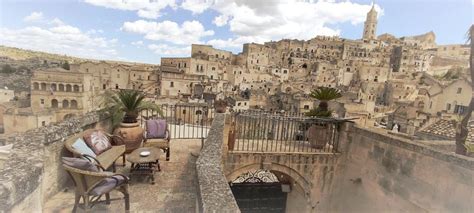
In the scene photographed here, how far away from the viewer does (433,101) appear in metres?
29.5

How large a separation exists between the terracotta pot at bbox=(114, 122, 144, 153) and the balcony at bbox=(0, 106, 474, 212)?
0.56m

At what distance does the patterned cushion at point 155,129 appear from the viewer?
6.06 meters

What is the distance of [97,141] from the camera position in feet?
15.5

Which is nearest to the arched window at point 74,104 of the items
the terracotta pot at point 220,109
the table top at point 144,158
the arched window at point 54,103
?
the arched window at point 54,103

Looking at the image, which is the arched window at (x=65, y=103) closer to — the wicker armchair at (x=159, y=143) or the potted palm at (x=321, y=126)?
the wicker armchair at (x=159, y=143)

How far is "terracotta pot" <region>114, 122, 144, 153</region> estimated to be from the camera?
18.5 ft

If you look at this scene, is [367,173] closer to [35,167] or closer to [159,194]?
[159,194]

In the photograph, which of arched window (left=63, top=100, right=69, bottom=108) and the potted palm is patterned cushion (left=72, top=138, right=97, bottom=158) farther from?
arched window (left=63, top=100, right=69, bottom=108)

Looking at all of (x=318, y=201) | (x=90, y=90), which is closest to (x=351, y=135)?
(x=318, y=201)

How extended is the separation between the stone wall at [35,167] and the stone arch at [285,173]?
410 centimetres

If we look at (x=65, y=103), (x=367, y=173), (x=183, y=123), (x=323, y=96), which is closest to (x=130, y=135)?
(x=183, y=123)

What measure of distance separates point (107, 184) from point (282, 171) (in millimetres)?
5340

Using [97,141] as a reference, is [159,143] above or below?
below

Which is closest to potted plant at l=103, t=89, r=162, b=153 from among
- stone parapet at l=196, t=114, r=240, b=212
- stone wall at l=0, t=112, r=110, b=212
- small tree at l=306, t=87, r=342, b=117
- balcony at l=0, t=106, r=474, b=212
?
balcony at l=0, t=106, r=474, b=212
